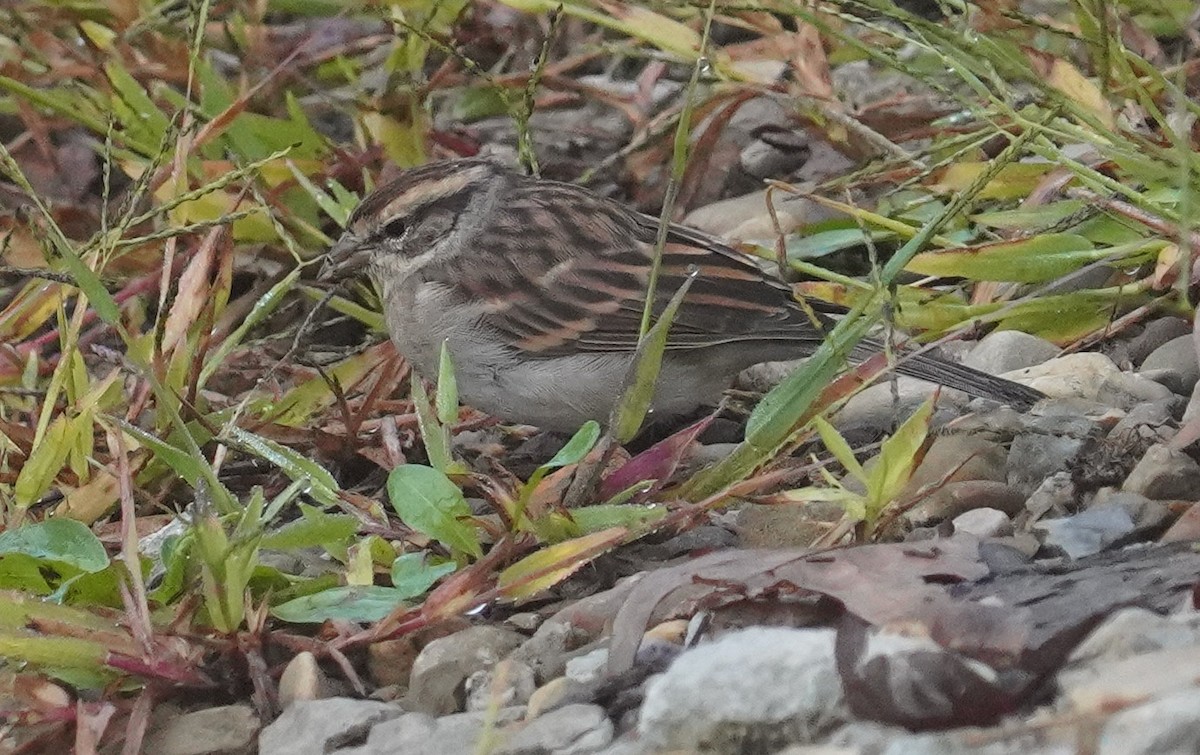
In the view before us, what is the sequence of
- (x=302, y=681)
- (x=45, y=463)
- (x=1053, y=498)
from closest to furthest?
(x=302, y=681)
(x=1053, y=498)
(x=45, y=463)

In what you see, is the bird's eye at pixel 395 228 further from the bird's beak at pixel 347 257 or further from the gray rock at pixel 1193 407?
the gray rock at pixel 1193 407

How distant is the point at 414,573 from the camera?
286cm

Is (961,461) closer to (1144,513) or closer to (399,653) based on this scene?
(1144,513)

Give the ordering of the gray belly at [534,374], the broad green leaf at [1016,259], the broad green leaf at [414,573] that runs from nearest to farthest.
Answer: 1. the broad green leaf at [414,573]
2. the broad green leaf at [1016,259]
3. the gray belly at [534,374]

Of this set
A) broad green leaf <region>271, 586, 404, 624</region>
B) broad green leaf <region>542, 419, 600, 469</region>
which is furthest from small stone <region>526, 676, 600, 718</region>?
broad green leaf <region>542, 419, 600, 469</region>

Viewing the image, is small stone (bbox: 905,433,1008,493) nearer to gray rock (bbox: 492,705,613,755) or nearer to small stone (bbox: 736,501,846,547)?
small stone (bbox: 736,501,846,547)

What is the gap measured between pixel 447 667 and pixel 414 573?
325 millimetres

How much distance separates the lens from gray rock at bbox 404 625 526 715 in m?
2.55

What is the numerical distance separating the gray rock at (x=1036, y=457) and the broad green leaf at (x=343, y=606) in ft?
3.66

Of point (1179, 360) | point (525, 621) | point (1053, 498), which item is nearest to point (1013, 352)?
point (1179, 360)

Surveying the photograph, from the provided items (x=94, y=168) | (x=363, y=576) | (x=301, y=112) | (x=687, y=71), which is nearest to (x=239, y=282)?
(x=301, y=112)

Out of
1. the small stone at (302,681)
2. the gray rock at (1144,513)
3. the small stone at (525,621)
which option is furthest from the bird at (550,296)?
the small stone at (302,681)

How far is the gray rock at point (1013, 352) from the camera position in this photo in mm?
3684

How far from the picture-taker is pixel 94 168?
5.53 m
